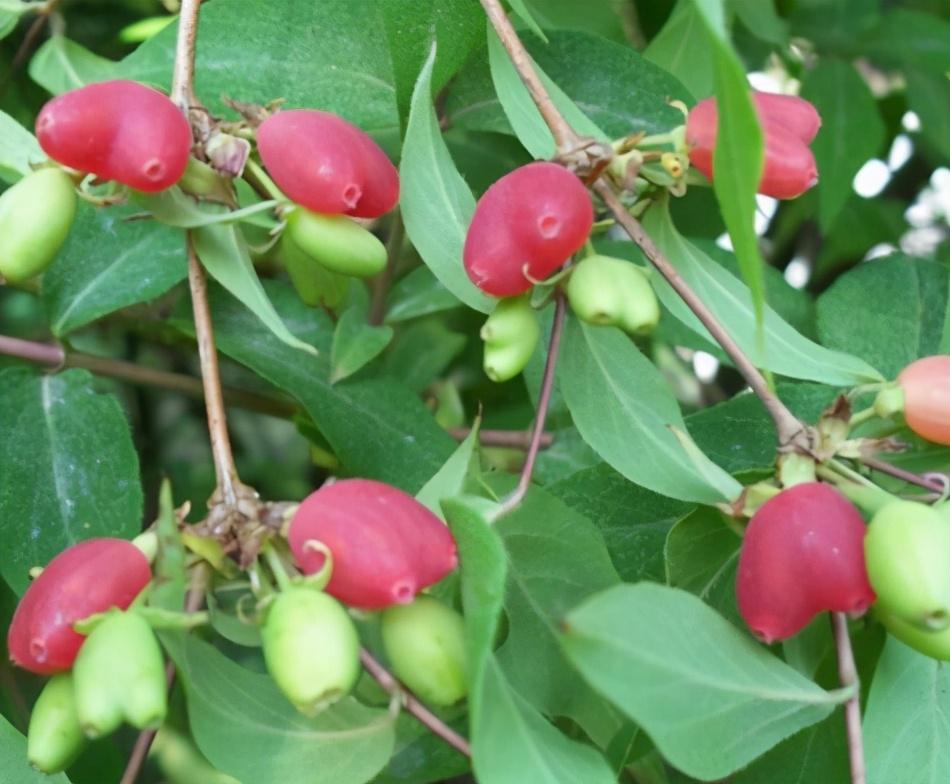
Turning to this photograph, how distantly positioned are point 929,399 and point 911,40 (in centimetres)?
73

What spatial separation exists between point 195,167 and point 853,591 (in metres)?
0.34

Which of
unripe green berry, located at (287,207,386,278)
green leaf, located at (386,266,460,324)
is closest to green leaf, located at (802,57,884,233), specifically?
green leaf, located at (386,266,460,324)

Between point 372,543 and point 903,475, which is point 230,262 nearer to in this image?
point 372,543

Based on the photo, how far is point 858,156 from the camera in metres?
1.03

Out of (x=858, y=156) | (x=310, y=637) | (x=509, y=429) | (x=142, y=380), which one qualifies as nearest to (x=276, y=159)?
(x=310, y=637)

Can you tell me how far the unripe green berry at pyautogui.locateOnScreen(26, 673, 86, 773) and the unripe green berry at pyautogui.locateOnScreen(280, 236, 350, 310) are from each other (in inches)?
12.4

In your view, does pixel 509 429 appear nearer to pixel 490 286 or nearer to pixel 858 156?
pixel 858 156

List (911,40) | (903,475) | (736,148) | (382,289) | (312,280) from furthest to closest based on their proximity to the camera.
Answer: (911,40), (382,289), (312,280), (903,475), (736,148)

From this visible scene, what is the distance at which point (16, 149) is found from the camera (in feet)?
2.06

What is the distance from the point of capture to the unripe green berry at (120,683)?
1.47 ft

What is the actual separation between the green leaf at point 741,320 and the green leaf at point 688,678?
5.4 inches

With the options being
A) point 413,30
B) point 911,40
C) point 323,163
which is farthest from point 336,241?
point 911,40

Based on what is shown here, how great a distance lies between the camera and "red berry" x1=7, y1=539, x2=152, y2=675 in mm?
479

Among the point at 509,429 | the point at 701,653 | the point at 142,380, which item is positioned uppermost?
the point at 701,653
